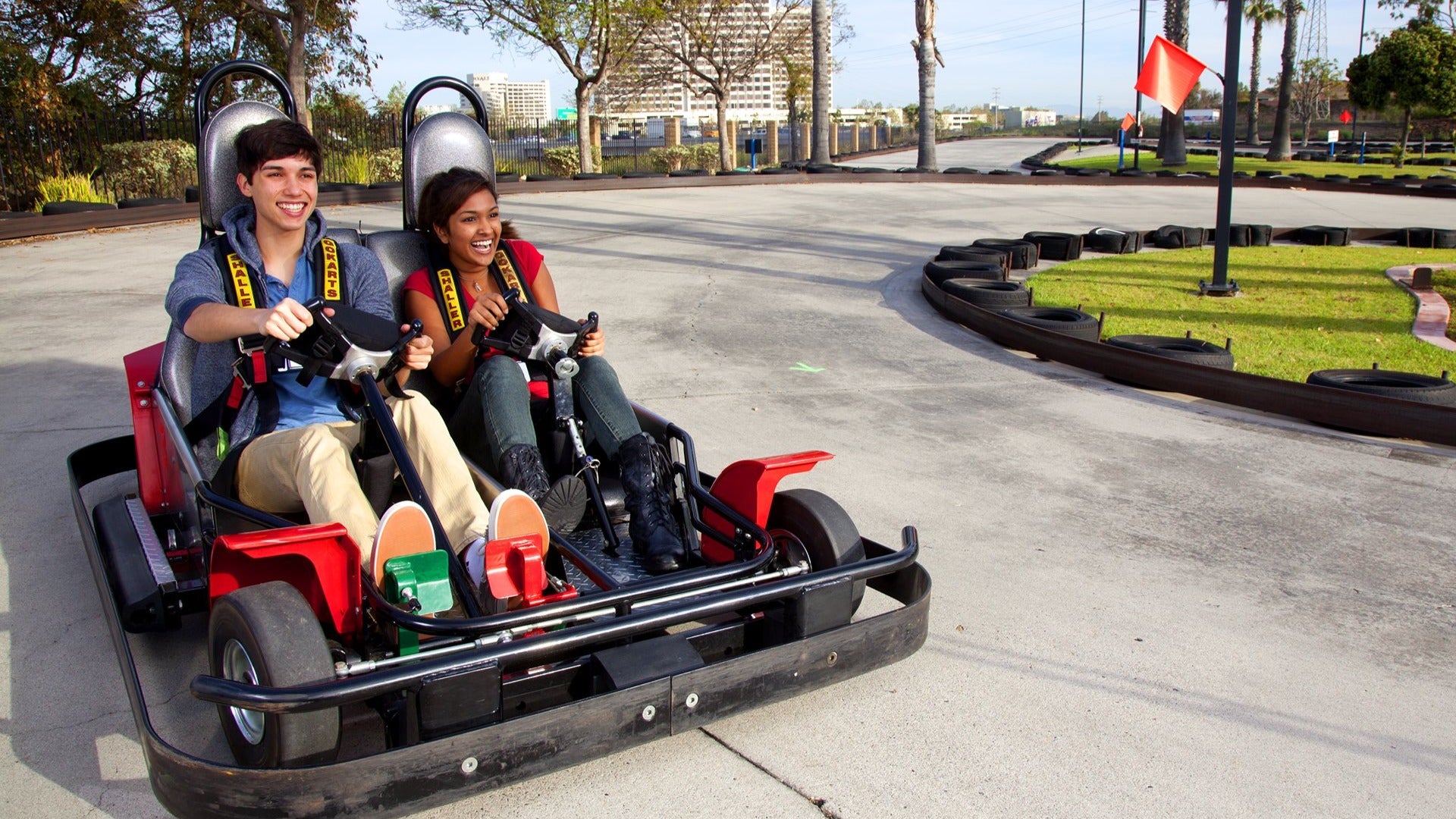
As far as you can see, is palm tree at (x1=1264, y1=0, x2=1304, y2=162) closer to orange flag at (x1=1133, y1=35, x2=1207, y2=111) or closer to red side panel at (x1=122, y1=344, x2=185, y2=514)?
orange flag at (x1=1133, y1=35, x2=1207, y2=111)

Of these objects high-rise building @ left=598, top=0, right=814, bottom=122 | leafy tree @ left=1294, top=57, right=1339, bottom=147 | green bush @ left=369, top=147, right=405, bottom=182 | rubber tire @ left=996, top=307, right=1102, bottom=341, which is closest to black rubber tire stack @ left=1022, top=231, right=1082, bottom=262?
rubber tire @ left=996, top=307, right=1102, bottom=341

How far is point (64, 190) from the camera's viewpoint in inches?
488

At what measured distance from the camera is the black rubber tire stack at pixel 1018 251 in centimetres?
988

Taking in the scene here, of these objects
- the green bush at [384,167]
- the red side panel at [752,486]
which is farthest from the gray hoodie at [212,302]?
the green bush at [384,167]

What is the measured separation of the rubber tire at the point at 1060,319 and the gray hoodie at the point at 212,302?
4440 millimetres

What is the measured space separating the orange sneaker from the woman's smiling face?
124 cm

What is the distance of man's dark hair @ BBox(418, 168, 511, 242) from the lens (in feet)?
11.0

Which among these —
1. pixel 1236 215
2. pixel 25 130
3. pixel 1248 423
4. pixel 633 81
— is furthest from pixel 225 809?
pixel 633 81

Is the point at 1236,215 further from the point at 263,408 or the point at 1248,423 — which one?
the point at 263,408

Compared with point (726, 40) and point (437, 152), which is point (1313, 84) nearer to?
point (726, 40)

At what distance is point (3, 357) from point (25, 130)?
8.77m

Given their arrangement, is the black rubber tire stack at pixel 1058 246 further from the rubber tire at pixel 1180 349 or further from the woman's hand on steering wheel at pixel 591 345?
the woman's hand on steering wheel at pixel 591 345

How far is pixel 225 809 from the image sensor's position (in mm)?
1893

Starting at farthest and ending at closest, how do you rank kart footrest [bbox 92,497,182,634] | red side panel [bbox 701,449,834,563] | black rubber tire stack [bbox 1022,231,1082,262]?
black rubber tire stack [bbox 1022,231,1082,262], red side panel [bbox 701,449,834,563], kart footrest [bbox 92,497,182,634]
